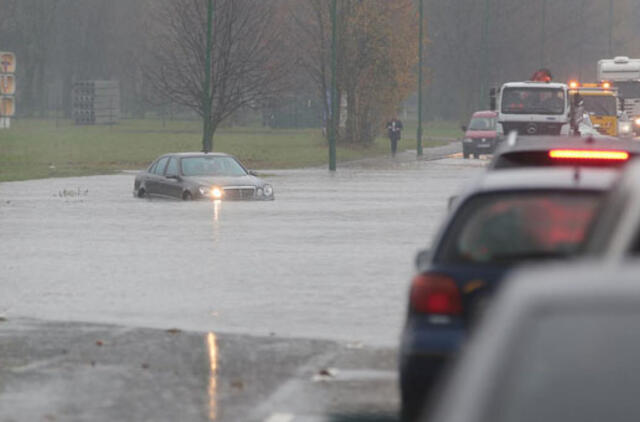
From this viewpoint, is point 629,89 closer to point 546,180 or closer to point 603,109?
point 603,109

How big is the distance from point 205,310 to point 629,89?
49.6 metres

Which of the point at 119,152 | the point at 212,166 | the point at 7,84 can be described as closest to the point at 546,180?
the point at 212,166

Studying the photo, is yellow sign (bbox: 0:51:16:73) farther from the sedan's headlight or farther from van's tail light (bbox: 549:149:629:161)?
van's tail light (bbox: 549:149:629:161)

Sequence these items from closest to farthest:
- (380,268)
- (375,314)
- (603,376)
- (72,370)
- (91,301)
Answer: (603,376) → (72,370) → (375,314) → (91,301) → (380,268)

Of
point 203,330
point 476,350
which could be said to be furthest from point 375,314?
point 476,350

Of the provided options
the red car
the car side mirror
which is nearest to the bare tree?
Answer: the red car

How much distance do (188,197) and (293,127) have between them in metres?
95.4

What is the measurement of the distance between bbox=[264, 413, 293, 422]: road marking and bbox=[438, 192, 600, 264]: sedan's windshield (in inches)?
83.9

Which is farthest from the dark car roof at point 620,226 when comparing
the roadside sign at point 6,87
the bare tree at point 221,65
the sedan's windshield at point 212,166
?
the roadside sign at point 6,87

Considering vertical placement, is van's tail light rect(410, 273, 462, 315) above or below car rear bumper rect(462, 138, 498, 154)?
above

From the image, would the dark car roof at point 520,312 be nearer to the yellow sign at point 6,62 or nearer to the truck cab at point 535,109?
the truck cab at point 535,109

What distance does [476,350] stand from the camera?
9.93 feet

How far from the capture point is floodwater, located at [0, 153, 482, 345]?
1420 cm

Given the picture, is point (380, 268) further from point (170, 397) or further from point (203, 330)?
point (170, 397)
